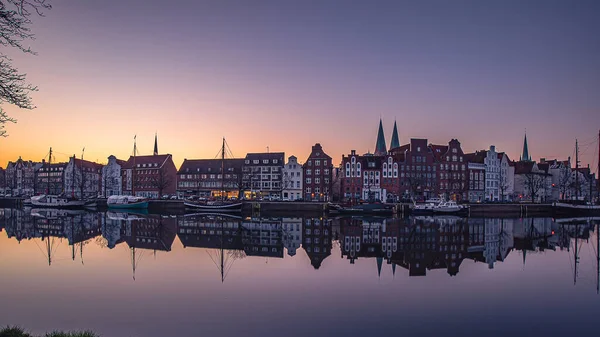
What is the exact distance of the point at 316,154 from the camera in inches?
3565

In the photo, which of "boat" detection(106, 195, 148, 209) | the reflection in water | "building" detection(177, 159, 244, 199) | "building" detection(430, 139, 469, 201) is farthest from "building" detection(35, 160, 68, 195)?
"building" detection(430, 139, 469, 201)

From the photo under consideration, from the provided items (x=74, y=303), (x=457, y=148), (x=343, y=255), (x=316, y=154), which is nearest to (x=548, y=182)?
(x=457, y=148)

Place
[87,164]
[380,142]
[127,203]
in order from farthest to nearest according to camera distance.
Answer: [380,142], [87,164], [127,203]

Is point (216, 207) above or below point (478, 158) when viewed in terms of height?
below

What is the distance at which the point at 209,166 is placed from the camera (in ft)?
333

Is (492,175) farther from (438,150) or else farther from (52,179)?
(52,179)

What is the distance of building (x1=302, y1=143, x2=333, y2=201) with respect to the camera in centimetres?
8975

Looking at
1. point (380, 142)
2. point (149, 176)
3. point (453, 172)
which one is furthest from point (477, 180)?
point (149, 176)

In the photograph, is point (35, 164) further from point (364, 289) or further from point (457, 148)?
point (364, 289)

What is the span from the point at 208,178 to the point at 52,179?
204ft

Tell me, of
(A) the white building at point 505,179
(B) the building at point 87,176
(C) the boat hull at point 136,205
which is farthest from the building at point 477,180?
(B) the building at point 87,176

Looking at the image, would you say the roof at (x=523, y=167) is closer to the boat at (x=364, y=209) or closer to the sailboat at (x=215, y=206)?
the boat at (x=364, y=209)

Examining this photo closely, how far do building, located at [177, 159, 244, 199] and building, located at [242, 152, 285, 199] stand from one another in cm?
233

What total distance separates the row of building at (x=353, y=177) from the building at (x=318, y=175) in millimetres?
214
